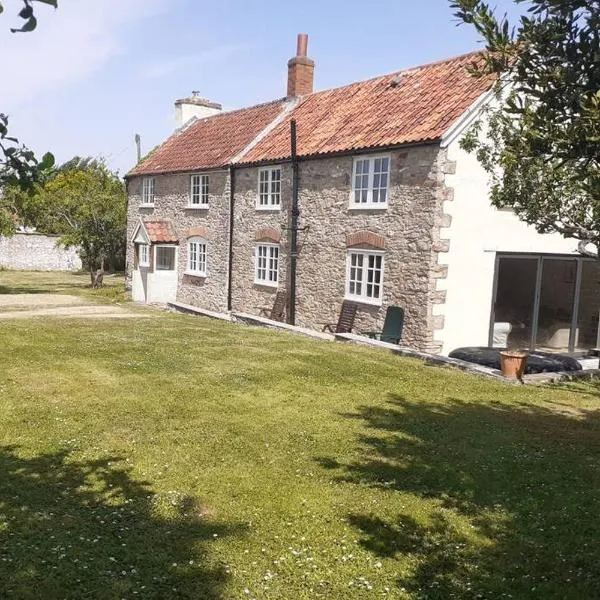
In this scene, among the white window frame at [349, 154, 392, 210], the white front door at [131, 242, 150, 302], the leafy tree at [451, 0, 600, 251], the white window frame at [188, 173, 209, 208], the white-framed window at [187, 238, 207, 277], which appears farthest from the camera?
the white front door at [131, 242, 150, 302]

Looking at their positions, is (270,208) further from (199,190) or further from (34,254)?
(34,254)

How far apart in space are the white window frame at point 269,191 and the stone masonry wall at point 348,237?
24 cm

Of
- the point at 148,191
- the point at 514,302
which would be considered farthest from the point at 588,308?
the point at 148,191

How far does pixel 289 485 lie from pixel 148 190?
24.4 meters

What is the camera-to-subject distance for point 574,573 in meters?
5.27

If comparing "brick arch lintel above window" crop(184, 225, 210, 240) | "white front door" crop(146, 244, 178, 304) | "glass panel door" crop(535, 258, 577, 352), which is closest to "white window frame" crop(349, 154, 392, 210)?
"glass panel door" crop(535, 258, 577, 352)

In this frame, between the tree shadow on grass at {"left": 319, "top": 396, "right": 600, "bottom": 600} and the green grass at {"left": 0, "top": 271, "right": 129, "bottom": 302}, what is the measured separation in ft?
67.5

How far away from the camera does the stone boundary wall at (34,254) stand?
146 feet

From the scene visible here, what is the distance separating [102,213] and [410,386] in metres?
22.6

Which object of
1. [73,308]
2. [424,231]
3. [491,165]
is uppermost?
[491,165]

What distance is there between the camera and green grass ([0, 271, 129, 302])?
1139 inches

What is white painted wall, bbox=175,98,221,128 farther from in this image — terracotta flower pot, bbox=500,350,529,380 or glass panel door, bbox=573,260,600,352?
terracotta flower pot, bbox=500,350,529,380

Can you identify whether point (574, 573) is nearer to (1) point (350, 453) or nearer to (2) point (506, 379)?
(1) point (350, 453)

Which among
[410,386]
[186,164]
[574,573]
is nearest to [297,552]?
[574,573]
